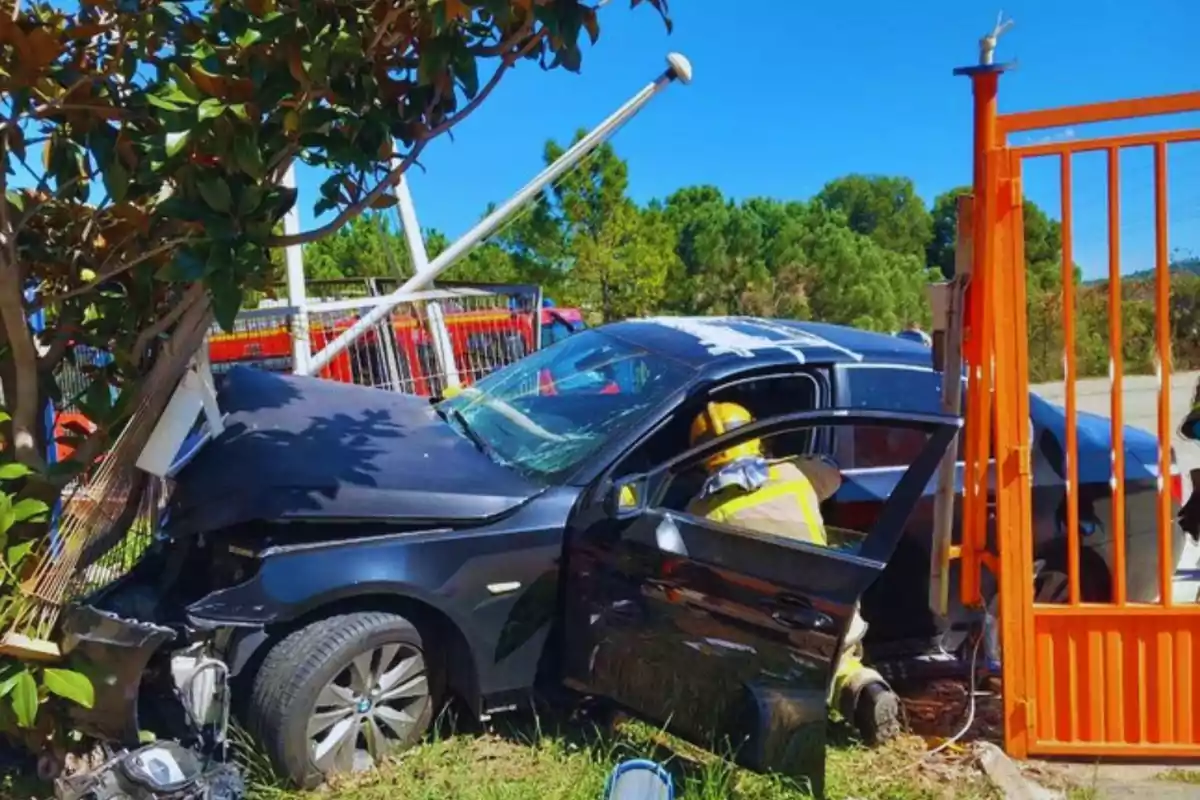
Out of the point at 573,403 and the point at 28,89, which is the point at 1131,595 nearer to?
the point at 573,403

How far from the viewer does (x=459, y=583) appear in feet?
12.5

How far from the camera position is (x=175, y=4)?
3.41 metres

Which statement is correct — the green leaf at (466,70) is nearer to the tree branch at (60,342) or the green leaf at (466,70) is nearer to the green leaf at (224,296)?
the green leaf at (224,296)

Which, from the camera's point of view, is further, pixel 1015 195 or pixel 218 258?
pixel 1015 195

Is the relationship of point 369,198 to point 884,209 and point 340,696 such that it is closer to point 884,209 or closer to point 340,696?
point 340,696

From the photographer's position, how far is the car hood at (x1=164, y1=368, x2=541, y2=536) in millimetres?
3721

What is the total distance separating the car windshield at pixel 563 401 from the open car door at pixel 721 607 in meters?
0.35

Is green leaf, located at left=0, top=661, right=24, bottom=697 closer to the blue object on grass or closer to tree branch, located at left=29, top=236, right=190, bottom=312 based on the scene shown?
tree branch, located at left=29, top=236, right=190, bottom=312

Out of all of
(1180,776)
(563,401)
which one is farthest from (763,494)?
(1180,776)

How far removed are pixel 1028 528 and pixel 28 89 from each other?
3.42 m

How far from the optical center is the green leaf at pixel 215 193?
126 inches

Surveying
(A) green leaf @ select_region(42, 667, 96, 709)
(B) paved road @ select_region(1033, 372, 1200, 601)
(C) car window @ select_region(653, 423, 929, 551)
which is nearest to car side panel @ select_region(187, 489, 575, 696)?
(A) green leaf @ select_region(42, 667, 96, 709)

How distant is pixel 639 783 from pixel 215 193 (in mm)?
2156

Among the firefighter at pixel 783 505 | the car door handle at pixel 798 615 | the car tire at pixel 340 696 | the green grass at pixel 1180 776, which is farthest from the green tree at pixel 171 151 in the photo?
the green grass at pixel 1180 776
